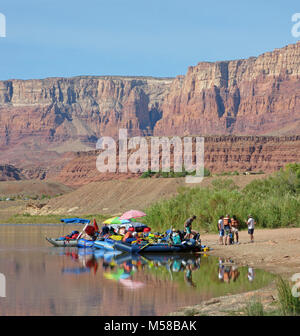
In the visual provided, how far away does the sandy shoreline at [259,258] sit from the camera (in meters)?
16.5

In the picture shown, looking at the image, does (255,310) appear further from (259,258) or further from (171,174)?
(171,174)

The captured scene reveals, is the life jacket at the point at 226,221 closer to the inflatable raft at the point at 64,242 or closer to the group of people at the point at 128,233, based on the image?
the group of people at the point at 128,233

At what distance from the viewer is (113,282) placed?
23.2m

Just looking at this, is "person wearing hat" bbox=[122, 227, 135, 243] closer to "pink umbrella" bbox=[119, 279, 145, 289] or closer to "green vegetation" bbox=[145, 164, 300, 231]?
"green vegetation" bbox=[145, 164, 300, 231]

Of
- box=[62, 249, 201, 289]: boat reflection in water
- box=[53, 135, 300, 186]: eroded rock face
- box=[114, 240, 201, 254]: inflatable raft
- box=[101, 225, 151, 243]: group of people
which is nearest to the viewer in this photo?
box=[62, 249, 201, 289]: boat reflection in water

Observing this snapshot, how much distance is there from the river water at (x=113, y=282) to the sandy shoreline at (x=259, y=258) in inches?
30.5

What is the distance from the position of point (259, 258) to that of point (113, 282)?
8.38 m

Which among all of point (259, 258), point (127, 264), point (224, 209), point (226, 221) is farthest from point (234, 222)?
point (224, 209)

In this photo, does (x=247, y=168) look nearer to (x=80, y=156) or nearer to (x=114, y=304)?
(x=80, y=156)

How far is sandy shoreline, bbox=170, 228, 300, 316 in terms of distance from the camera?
16.5 m

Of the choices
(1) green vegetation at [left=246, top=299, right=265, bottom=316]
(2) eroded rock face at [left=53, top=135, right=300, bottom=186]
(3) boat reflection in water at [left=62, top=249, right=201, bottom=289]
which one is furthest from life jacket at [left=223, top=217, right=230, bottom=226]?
(2) eroded rock face at [left=53, top=135, right=300, bottom=186]

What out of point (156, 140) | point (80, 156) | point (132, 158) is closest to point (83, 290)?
point (132, 158)

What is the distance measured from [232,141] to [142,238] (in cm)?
13228

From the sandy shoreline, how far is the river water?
78cm
